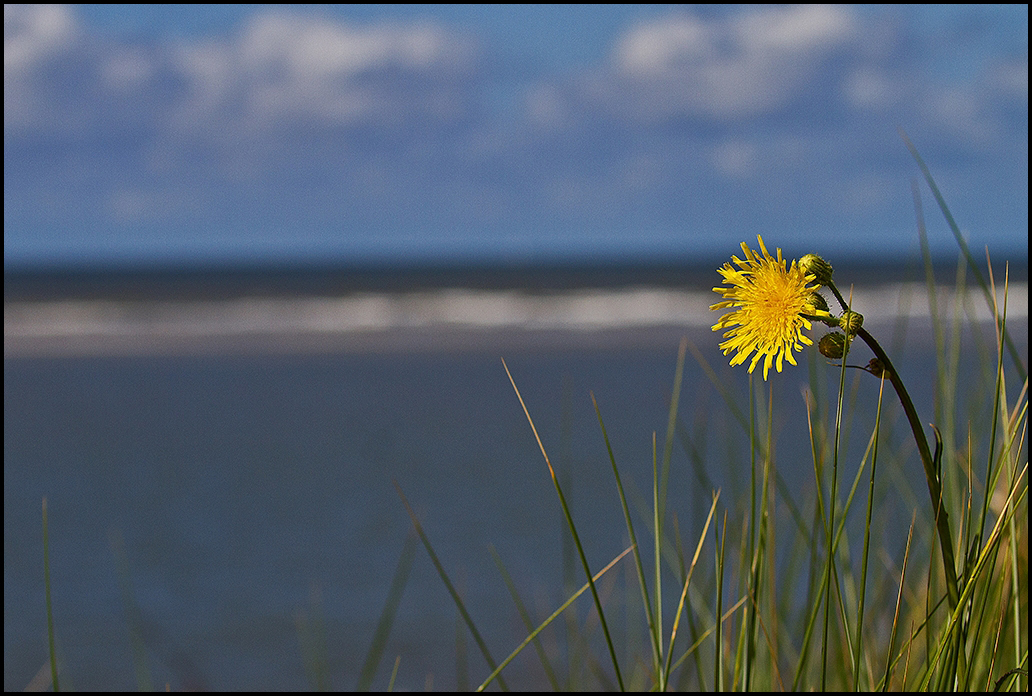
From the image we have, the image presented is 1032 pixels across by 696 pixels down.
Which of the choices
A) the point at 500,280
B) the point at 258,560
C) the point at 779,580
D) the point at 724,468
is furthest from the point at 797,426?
the point at 500,280

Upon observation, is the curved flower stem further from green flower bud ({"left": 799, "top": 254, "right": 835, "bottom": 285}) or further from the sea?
the sea

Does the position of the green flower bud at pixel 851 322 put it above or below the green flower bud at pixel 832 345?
above

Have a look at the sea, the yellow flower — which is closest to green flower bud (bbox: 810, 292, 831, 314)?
the yellow flower

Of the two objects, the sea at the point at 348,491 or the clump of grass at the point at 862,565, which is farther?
the sea at the point at 348,491

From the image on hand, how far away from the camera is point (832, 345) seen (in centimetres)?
49

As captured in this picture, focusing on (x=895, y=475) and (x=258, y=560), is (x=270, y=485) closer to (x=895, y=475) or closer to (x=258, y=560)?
(x=258, y=560)

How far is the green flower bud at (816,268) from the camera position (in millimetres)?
478

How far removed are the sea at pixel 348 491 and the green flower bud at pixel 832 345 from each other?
0.20 metres

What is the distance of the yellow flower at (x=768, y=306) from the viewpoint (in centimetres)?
45

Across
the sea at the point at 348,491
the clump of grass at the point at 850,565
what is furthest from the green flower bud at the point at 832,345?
the sea at the point at 348,491

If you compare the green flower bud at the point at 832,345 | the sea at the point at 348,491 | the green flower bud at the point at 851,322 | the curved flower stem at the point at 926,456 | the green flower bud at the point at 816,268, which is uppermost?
the green flower bud at the point at 816,268

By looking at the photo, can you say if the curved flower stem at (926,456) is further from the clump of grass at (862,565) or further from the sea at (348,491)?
the sea at (348,491)

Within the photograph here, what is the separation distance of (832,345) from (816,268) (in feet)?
0.14

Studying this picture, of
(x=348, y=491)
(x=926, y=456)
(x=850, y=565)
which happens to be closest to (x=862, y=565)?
(x=926, y=456)
